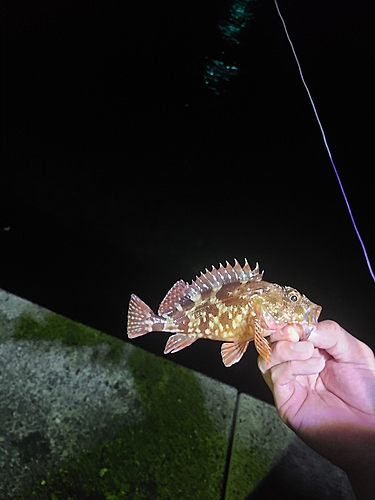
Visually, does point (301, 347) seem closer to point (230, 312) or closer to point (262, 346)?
point (262, 346)

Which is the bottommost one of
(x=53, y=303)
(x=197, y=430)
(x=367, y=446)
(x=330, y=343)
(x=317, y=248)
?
(x=53, y=303)

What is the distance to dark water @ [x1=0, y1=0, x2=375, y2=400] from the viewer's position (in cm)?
402

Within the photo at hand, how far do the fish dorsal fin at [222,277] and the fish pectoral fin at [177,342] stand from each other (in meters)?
0.22

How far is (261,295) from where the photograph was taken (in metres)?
1.81

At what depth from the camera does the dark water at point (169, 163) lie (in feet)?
13.2

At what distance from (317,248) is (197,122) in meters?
3.04

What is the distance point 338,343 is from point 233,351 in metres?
0.52

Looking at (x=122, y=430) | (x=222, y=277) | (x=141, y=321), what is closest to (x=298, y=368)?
(x=222, y=277)

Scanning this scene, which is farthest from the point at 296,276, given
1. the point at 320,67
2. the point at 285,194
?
the point at 320,67

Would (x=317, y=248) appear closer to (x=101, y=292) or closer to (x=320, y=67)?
(x=101, y=292)

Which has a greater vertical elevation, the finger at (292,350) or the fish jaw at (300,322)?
the fish jaw at (300,322)

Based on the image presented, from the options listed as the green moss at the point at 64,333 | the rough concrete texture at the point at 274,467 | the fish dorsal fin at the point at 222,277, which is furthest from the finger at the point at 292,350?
the green moss at the point at 64,333

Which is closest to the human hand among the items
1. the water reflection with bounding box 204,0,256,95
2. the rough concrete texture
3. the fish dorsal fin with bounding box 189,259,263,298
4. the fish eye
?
the fish eye

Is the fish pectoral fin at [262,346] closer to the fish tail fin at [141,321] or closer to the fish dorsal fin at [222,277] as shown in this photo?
the fish dorsal fin at [222,277]
